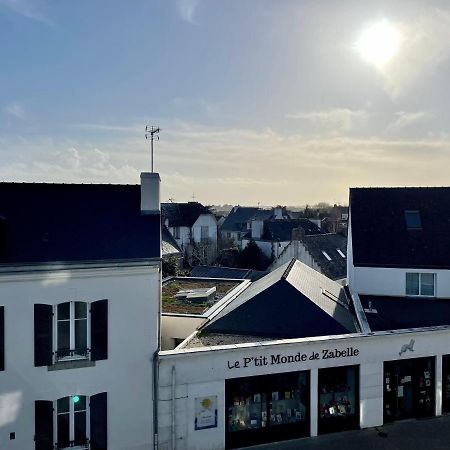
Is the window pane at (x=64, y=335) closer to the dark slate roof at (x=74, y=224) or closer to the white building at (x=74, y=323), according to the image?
the white building at (x=74, y=323)

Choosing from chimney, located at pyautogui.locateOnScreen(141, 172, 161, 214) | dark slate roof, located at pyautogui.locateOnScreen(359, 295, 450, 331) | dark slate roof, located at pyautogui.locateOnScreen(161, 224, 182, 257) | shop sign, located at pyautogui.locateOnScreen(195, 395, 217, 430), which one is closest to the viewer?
shop sign, located at pyautogui.locateOnScreen(195, 395, 217, 430)

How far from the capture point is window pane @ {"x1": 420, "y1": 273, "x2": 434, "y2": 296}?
817 inches

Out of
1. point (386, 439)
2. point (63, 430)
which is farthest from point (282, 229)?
point (63, 430)

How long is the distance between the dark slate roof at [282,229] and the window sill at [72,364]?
45.7 metres

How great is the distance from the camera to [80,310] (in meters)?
13.0

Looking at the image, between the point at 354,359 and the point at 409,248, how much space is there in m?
8.13

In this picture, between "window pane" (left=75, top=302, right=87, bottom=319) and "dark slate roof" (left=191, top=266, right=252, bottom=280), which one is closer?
"window pane" (left=75, top=302, right=87, bottom=319)

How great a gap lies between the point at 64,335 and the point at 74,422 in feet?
8.07

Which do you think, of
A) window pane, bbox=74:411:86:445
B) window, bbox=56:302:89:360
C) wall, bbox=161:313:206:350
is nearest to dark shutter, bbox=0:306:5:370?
window, bbox=56:302:89:360

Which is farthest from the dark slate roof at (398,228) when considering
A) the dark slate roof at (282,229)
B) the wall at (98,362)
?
the dark slate roof at (282,229)

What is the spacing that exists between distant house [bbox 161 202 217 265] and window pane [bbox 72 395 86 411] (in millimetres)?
41271

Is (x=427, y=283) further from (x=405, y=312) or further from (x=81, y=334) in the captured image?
(x=81, y=334)

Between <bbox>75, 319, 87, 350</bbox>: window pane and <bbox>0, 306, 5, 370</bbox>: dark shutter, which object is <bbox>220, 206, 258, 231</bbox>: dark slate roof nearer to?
<bbox>75, 319, 87, 350</bbox>: window pane

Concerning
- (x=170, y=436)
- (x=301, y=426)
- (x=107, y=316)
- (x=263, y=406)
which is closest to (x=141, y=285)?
(x=107, y=316)
